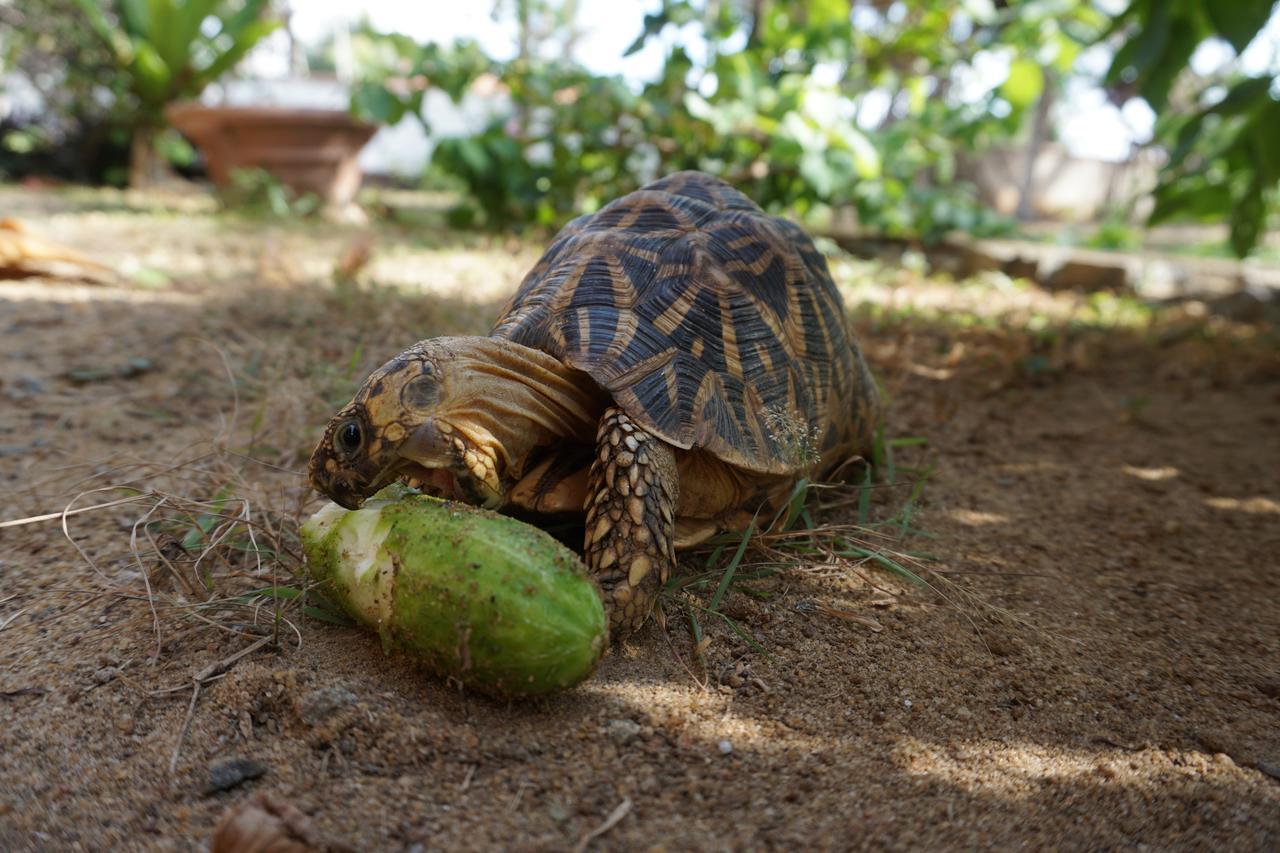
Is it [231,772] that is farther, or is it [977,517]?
[977,517]

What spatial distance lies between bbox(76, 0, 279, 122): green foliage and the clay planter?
115cm

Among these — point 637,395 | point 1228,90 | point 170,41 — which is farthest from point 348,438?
point 170,41

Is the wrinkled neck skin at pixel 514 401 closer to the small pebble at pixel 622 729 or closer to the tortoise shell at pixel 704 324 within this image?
the tortoise shell at pixel 704 324

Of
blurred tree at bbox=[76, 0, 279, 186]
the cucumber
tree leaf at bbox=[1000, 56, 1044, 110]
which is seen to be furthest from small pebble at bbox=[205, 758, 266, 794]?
blurred tree at bbox=[76, 0, 279, 186]

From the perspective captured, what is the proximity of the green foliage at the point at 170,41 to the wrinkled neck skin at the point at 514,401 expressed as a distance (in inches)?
337

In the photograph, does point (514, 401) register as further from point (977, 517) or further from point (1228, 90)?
point (1228, 90)

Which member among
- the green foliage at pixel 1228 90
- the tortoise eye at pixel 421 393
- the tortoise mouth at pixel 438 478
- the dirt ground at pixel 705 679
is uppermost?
the green foliage at pixel 1228 90

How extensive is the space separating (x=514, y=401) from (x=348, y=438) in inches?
12.8

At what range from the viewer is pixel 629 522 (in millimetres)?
1731

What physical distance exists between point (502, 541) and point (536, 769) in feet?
1.21

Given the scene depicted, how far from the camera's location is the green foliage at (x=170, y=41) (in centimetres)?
868

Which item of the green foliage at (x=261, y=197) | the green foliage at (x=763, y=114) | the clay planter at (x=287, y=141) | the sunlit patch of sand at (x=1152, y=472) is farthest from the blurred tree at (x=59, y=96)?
the sunlit patch of sand at (x=1152, y=472)

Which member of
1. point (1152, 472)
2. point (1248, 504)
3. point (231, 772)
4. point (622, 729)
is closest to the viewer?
point (231, 772)

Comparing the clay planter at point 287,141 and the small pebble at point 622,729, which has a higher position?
the clay planter at point 287,141
